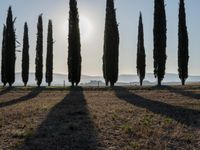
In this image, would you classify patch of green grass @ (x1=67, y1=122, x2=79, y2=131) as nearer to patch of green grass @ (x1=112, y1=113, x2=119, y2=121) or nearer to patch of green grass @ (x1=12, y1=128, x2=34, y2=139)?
patch of green grass @ (x1=12, y1=128, x2=34, y2=139)

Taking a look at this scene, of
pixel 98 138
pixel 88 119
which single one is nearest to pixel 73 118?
pixel 88 119

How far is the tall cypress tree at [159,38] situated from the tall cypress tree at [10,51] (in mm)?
19457

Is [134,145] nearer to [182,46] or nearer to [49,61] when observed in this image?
[182,46]

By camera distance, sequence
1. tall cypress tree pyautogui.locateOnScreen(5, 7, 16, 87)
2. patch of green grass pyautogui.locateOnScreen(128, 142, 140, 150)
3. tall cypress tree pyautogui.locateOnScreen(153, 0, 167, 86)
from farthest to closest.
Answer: tall cypress tree pyautogui.locateOnScreen(5, 7, 16, 87)
tall cypress tree pyautogui.locateOnScreen(153, 0, 167, 86)
patch of green grass pyautogui.locateOnScreen(128, 142, 140, 150)

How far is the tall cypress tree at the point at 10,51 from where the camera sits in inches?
2309

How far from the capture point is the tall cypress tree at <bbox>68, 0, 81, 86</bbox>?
52500mm

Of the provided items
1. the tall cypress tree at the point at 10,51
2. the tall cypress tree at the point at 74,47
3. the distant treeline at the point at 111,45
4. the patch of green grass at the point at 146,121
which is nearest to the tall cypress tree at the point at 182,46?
the distant treeline at the point at 111,45

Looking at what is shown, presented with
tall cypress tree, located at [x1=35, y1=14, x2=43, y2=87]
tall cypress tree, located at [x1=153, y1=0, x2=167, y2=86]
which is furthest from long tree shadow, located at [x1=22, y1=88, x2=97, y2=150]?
tall cypress tree, located at [x1=35, y1=14, x2=43, y2=87]

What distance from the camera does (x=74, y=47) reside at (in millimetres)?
53031

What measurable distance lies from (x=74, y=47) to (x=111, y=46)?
173 inches

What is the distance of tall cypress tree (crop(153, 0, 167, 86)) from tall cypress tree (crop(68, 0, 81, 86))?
9170 millimetres

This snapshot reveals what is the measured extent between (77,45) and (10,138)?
125ft

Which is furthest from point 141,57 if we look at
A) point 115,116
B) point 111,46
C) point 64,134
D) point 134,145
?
point 134,145

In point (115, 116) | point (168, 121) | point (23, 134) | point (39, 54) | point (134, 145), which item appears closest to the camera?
point (134, 145)
